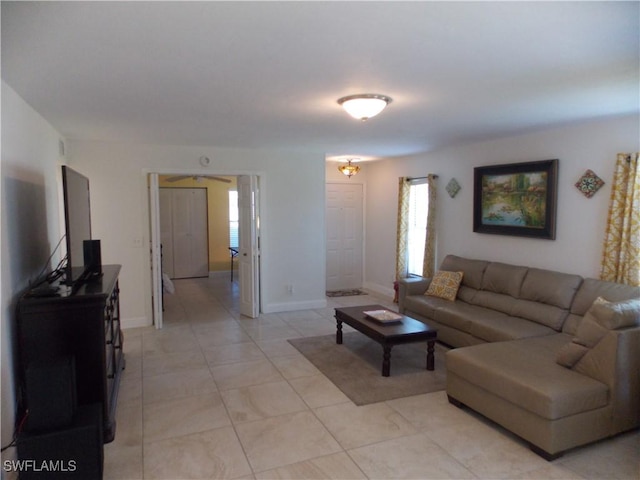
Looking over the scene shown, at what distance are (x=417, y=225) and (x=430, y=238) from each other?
0.56 metres

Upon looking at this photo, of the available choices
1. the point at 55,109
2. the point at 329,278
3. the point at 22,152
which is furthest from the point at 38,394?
the point at 329,278

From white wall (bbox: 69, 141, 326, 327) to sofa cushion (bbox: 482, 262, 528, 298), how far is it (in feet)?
8.15

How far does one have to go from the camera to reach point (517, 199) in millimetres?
4906

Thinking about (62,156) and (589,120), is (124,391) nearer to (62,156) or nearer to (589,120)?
(62,156)

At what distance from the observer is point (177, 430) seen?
2998mm

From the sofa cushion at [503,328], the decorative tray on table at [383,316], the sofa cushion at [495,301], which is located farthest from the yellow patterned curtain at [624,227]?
the decorative tray on table at [383,316]

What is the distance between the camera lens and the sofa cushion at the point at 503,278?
4637mm

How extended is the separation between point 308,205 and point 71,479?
4.61 meters

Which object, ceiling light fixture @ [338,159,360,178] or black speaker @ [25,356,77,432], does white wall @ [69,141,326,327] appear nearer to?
ceiling light fixture @ [338,159,360,178]

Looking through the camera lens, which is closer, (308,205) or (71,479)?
(71,479)

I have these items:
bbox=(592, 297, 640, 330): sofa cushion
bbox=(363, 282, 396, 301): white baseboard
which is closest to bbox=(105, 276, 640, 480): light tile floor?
bbox=(592, 297, 640, 330): sofa cushion

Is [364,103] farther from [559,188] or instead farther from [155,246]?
[155,246]

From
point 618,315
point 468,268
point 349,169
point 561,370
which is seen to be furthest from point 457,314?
point 349,169

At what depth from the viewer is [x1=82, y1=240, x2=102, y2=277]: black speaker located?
11.5 ft
